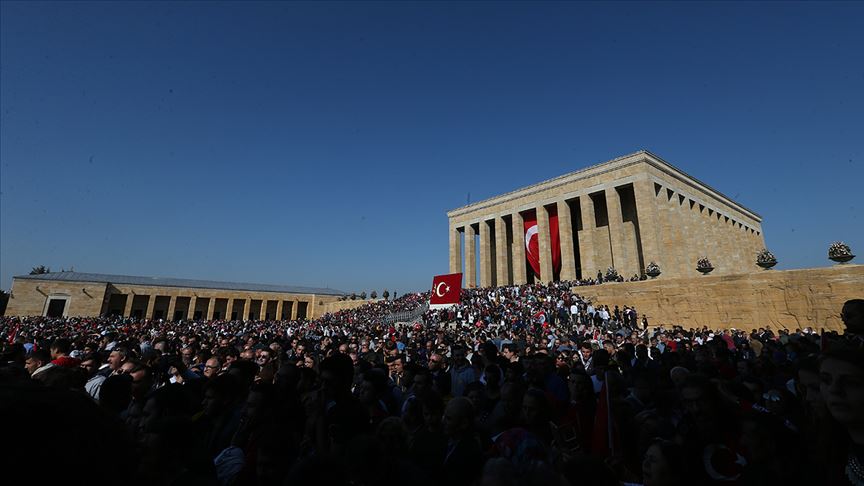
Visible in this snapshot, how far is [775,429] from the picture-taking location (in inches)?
102

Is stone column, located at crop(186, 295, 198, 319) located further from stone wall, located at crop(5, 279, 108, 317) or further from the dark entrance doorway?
the dark entrance doorway

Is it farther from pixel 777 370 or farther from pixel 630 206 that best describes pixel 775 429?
pixel 630 206

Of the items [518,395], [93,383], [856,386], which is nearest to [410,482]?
[518,395]

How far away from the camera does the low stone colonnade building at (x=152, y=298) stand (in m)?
39.6

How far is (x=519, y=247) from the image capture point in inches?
1507

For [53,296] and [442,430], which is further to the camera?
[53,296]

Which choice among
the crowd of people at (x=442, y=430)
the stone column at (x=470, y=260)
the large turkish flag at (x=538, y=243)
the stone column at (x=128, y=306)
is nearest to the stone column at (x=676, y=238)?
the large turkish flag at (x=538, y=243)

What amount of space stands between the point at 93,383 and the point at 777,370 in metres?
10.1

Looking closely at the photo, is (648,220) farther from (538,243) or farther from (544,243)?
(538,243)

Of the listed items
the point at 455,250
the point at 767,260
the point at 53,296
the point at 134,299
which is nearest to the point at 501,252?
the point at 455,250

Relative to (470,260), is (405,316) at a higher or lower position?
lower

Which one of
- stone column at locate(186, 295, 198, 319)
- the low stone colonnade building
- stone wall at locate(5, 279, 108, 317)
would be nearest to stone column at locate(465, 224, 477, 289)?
the low stone colonnade building

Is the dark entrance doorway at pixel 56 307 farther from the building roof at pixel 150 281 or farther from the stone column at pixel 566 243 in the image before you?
the stone column at pixel 566 243

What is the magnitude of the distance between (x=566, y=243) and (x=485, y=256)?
1004 centimetres
